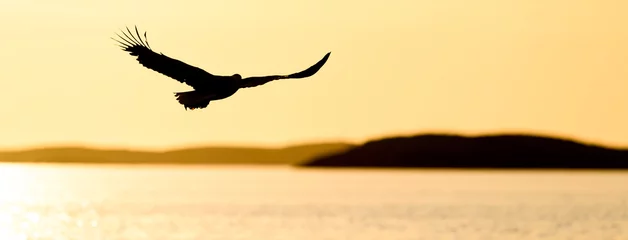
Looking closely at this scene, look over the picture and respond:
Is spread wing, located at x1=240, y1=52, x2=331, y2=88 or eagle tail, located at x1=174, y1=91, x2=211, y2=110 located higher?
spread wing, located at x1=240, y1=52, x2=331, y2=88

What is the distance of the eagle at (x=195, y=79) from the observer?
11039 mm

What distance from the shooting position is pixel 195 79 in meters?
11.4

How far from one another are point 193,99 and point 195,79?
33 cm

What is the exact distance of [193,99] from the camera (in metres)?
11.1

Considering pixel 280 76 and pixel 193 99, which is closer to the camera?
pixel 280 76

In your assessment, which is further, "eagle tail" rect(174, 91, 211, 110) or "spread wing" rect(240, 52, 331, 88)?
"eagle tail" rect(174, 91, 211, 110)

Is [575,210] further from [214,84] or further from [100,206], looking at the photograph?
[214,84]

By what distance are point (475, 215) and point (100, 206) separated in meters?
19.3

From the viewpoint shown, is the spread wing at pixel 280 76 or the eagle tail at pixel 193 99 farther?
the eagle tail at pixel 193 99

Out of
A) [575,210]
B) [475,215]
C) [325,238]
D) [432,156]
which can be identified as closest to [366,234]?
[325,238]

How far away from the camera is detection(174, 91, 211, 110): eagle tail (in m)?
10.9

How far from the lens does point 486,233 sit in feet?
106

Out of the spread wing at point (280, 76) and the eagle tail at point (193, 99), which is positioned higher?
the spread wing at point (280, 76)

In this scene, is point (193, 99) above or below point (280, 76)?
below
